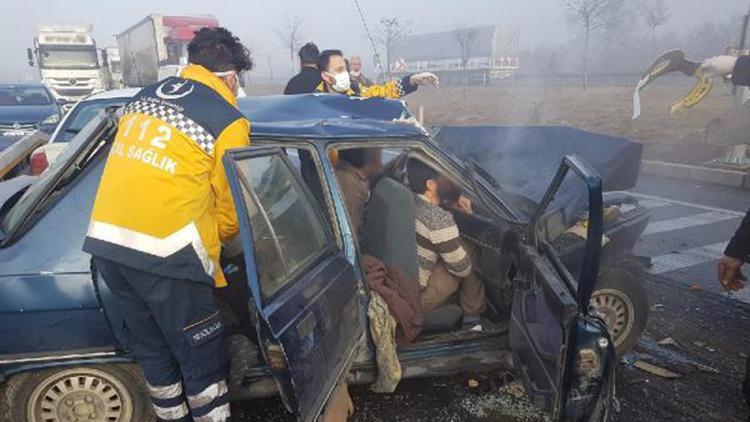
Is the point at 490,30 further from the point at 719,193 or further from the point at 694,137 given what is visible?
the point at 719,193

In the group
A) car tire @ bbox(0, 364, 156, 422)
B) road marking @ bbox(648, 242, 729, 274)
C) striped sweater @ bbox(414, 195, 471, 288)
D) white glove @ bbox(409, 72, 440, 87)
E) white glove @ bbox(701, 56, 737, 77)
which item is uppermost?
white glove @ bbox(409, 72, 440, 87)

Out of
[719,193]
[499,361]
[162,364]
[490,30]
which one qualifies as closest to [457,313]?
[499,361]

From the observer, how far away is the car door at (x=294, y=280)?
1.92 metres

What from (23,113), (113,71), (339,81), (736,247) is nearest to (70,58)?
(113,71)

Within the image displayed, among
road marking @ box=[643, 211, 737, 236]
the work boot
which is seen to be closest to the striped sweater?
the work boot

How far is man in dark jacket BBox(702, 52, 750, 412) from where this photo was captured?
2.78 meters

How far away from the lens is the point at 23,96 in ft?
39.6

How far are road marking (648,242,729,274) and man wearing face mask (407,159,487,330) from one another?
2.75 m

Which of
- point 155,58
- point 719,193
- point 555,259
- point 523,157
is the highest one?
point 155,58

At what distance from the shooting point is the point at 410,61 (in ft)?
152

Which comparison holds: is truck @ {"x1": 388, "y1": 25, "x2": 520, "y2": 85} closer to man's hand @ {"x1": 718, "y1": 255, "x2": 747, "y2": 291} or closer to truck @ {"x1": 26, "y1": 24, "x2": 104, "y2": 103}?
truck @ {"x1": 26, "y1": 24, "x2": 104, "y2": 103}

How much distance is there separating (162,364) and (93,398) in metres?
0.58

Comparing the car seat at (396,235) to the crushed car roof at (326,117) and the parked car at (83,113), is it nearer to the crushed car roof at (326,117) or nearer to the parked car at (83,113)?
the crushed car roof at (326,117)

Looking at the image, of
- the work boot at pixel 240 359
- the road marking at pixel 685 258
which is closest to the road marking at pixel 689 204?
the road marking at pixel 685 258
